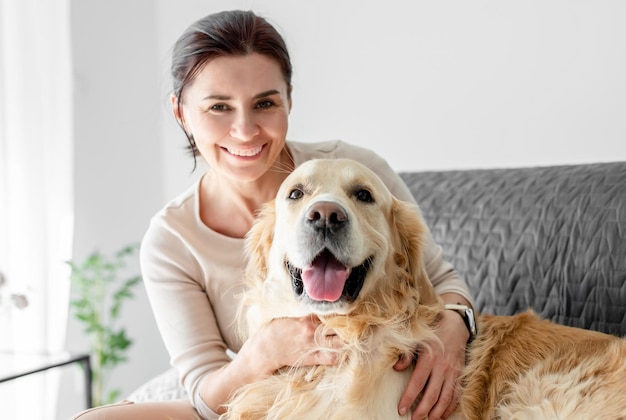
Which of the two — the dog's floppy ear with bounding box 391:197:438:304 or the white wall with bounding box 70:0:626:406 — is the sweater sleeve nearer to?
the dog's floppy ear with bounding box 391:197:438:304

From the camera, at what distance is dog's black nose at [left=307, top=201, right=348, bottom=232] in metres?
1.27

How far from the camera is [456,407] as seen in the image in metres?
1.34

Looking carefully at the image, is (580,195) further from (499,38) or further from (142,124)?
(142,124)

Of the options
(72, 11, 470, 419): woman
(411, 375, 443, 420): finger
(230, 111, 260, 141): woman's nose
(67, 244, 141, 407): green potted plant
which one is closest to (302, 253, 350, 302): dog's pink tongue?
(72, 11, 470, 419): woman

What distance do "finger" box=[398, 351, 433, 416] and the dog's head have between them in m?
0.12

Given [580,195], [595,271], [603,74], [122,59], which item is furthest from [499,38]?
[122,59]

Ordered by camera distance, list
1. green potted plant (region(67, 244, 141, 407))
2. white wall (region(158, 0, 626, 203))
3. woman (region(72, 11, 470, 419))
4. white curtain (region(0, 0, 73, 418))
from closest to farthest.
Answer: woman (region(72, 11, 470, 419)), white wall (region(158, 0, 626, 203)), white curtain (region(0, 0, 73, 418)), green potted plant (region(67, 244, 141, 407))

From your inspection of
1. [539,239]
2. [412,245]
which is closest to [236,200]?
[412,245]

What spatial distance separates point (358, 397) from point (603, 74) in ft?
4.21

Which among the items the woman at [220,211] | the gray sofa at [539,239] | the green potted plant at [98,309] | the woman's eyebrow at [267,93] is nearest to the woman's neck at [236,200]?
the woman at [220,211]

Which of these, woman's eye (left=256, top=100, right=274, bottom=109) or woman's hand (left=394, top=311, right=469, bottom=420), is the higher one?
woman's eye (left=256, top=100, right=274, bottom=109)

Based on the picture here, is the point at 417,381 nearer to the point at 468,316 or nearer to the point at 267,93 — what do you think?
the point at 468,316

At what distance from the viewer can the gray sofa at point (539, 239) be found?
158cm

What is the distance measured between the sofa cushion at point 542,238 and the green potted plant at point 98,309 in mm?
1643
